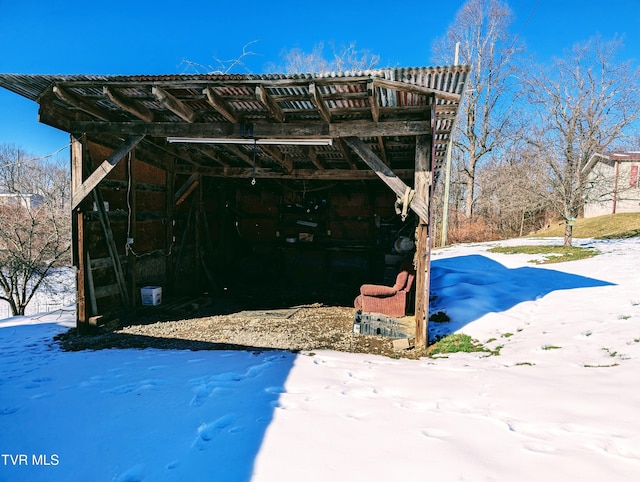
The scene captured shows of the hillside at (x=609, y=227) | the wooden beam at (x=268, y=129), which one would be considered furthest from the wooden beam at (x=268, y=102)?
the hillside at (x=609, y=227)

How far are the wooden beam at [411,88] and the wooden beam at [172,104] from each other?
264 cm

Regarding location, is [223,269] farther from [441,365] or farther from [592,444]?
[592,444]

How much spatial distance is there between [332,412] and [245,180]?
28.8ft

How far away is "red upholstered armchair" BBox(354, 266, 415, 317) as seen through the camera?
20.1 ft

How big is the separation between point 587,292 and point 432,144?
4.45 m

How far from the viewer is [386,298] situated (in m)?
6.18

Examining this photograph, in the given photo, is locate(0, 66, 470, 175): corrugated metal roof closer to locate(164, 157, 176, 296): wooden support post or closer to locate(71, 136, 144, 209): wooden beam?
locate(71, 136, 144, 209): wooden beam

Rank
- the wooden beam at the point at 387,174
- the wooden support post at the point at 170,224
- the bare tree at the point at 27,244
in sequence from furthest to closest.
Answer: the bare tree at the point at 27,244 → the wooden support post at the point at 170,224 → the wooden beam at the point at 387,174

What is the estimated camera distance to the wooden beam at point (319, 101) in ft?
13.3

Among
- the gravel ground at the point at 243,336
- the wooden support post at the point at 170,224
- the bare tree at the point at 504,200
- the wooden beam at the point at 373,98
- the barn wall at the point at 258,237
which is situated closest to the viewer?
the wooden beam at the point at 373,98

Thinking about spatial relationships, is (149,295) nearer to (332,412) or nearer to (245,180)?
(245,180)

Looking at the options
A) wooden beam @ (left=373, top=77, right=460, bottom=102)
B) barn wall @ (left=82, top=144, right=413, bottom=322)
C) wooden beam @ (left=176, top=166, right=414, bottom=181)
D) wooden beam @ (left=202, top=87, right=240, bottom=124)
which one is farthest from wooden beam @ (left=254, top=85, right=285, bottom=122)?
barn wall @ (left=82, top=144, right=413, bottom=322)

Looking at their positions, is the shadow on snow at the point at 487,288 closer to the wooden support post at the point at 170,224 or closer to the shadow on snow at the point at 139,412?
the shadow on snow at the point at 139,412

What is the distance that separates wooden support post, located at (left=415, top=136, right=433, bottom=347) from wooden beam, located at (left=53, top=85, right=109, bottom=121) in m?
4.77
